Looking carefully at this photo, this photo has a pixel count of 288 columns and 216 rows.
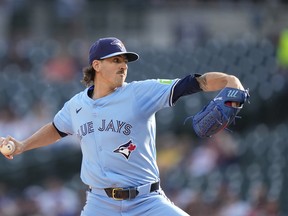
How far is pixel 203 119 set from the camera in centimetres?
535

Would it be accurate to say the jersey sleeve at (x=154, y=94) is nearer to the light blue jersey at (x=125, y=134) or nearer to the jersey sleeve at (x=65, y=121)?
the light blue jersey at (x=125, y=134)

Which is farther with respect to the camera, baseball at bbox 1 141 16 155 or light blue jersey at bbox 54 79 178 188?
baseball at bbox 1 141 16 155

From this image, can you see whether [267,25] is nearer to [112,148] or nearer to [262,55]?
[262,55]

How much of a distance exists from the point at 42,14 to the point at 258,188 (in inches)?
427

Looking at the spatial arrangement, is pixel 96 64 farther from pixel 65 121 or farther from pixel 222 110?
pixel 222 110

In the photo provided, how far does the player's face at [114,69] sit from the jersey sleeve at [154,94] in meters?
0.14

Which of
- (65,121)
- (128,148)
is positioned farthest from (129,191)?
(65,121)

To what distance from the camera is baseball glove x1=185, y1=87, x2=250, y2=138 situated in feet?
17.0

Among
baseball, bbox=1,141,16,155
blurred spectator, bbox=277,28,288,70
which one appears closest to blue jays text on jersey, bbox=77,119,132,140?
baseball, bbox=1,141,16,155

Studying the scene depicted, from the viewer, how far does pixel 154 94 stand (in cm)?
564

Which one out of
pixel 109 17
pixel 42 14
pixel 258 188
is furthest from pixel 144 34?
pixel 258 188

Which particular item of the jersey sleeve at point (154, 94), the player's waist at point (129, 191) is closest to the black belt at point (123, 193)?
the player's waist at point (129, 191)

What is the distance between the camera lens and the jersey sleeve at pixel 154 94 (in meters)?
5.59

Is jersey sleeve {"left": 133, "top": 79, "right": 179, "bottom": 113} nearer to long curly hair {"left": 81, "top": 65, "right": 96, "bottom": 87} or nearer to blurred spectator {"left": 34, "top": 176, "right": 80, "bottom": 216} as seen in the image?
long curly hair {"left": 81, "top": 65, "right": 96, "bottom": 87}
